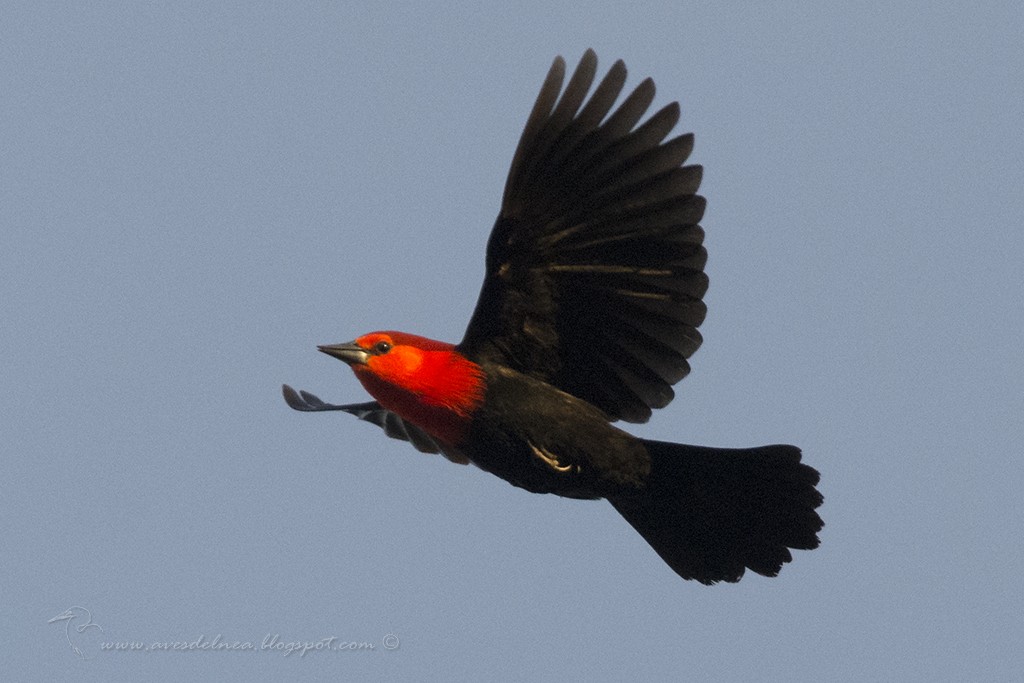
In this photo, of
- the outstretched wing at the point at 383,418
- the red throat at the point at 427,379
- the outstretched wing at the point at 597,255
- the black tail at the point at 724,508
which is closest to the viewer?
the outstretched wing at the point at 597,255

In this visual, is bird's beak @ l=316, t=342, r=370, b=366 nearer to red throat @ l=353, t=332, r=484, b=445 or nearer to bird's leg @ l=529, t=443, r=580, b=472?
red throat @ l=353, t=332, r=484, b=445

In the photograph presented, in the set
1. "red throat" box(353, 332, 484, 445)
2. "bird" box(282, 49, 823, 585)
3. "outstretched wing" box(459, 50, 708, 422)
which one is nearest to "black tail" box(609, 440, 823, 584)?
"bird" box(282, 49, 823, 585)

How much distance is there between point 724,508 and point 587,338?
1.15 metres

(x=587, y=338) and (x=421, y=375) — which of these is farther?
(x=587, y=338)

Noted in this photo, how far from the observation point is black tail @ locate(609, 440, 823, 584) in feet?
26.6

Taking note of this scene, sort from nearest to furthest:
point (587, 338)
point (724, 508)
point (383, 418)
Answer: point (587, 338) < point (724, 508) < point (383, 418)

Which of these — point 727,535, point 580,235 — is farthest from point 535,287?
point 727,535

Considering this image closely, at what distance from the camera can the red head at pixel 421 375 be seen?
7695 millimetres

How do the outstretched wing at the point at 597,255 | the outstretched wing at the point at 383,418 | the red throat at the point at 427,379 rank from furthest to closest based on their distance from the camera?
the outstretched wing at the point at 383,418 → the red throat at the point at 427,379 → the outstretched wing at the point at 597,255

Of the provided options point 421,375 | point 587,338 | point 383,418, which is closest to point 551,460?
point 587,338

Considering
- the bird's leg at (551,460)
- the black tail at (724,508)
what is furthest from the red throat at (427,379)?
the black tail at (724,508)

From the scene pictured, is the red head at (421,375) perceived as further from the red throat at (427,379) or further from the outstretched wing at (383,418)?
the outstretched wing at (383,418)

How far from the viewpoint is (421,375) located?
25.3ft

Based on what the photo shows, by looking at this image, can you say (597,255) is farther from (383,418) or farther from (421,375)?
(383,418)
